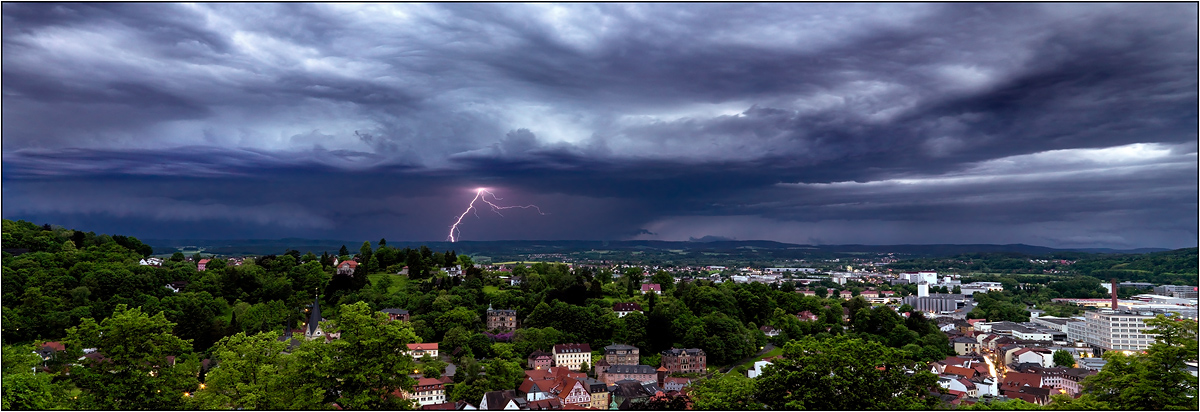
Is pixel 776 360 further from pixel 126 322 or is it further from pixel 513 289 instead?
pixel 513 289

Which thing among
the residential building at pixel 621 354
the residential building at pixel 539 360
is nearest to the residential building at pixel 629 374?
the residential building at pixel 621 354

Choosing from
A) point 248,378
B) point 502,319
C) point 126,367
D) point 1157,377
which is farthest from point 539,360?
point 1157,377

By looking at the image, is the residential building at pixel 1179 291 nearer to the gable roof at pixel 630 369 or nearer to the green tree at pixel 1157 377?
the gable roof at pixel 630 369

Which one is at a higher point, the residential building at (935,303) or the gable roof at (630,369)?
the gable roof at (630,369)

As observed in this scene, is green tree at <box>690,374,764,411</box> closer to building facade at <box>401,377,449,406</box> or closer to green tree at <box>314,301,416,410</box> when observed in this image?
green tree at <box>314,301,416,410</box>

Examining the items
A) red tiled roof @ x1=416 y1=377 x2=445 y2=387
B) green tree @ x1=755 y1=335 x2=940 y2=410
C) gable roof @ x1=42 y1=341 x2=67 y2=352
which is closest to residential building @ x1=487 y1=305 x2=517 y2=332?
red tiled roof @ x1=416 y1=377 x2=445 y2=387

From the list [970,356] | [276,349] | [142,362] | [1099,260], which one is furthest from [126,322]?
[1099,260]
